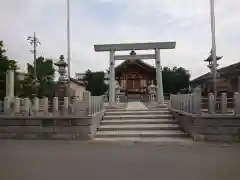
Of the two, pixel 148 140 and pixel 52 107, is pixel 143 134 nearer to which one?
pixel 148 140

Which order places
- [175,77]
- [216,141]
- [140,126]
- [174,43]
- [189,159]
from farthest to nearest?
1. [175,77]
2. [174,43]
3. [140,126]
4. [216,141]
5. [189,159]

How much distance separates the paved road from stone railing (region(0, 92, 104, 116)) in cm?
196

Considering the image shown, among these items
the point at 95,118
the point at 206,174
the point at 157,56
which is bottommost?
the point at 206,174

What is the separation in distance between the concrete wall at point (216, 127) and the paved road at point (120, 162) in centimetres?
74

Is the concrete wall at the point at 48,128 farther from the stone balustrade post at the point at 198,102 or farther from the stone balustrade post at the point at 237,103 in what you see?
the stone balustrade post at the point at 237,103

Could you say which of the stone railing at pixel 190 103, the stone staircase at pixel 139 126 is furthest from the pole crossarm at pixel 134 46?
the stone railing at pixel 190 103

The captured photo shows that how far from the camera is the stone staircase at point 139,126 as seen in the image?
10969 mm

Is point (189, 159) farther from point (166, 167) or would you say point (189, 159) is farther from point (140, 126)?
point (140, 126)

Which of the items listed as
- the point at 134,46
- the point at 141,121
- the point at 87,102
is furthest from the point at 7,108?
the point at 134,46

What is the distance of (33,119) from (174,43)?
9.70m

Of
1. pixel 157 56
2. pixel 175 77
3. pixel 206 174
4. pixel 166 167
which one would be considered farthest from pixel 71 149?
pixel 175 77

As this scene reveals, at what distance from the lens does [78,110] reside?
1104cm

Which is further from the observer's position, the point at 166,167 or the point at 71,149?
the point at 71,149

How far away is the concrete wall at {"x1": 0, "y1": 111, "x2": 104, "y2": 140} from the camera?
10.8 meters
